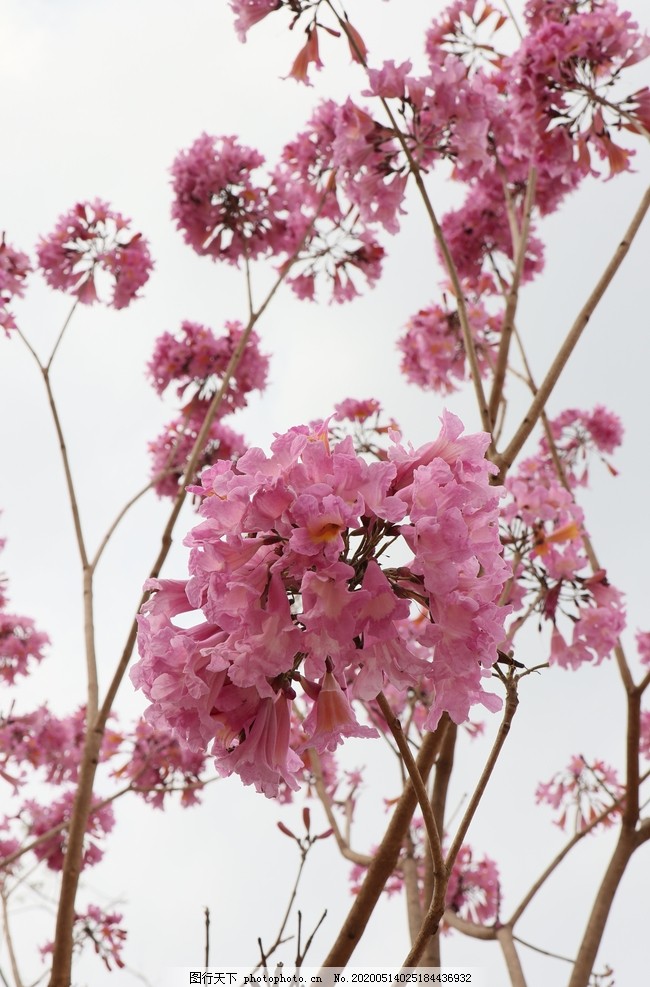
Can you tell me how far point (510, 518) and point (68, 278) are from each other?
262cm

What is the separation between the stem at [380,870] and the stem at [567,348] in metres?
0.70

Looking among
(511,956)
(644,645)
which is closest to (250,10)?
(511,956)

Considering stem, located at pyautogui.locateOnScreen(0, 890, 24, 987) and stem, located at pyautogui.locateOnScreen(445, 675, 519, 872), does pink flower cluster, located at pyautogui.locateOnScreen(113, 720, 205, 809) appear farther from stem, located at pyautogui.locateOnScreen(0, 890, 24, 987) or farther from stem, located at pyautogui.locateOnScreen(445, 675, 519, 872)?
stem, located at pyautogui.locateOnScreen(445, 675, 519, 872)

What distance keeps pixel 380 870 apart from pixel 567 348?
4.79ft

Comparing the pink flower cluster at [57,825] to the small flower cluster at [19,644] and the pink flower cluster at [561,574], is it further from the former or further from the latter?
the pink flower cluster at [561,574]

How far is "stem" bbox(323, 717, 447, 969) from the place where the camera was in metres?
1.44

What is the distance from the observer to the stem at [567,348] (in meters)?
2.08

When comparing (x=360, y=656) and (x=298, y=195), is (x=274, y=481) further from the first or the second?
(x=298, y=195)

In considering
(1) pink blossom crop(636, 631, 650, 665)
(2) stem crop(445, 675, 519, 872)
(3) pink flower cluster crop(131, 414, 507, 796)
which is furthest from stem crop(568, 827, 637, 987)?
(1) pink blossom crop(636, 631, 650, 665)

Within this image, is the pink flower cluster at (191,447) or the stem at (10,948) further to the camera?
the pink flower cluster at (191,447)

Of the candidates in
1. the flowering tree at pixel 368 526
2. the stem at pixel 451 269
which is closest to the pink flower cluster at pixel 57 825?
the flowering tree at pixel 368 526

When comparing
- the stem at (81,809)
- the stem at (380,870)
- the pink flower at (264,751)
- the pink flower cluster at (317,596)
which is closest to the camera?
the pink flower cluster at (317,596)

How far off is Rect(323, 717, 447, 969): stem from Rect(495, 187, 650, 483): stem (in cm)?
70

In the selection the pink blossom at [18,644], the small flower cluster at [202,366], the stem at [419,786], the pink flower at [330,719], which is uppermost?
the small flower cluster at [202,366]
